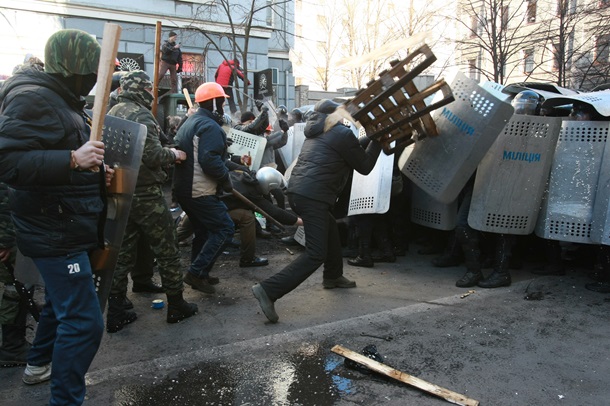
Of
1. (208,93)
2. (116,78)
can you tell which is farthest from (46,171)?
(208,93)

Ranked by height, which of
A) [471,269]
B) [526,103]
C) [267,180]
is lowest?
[471,269]

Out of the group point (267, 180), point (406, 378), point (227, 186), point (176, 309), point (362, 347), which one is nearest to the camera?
point (406, 378)

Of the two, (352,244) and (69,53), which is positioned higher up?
(69,53)

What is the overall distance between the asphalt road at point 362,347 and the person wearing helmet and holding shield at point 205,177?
410mm

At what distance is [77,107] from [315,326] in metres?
2.43

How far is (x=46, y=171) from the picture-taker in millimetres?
2262

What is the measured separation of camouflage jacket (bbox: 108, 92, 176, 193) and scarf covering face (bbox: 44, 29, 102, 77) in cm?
137

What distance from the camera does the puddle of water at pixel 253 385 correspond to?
2.94 meters

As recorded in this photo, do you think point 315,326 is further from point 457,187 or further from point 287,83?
point 287,83

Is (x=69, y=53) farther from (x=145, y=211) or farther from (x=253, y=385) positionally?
(x=253, y=385)

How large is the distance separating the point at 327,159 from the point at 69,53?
238 cm

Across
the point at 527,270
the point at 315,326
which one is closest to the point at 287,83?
the point at 527,270

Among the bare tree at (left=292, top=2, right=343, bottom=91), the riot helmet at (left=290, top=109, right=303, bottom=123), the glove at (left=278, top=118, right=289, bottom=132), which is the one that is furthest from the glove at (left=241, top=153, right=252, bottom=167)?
the bare tree at (left=292, top=2, right=343, bottom=91)

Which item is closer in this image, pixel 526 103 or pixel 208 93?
pixel 208 93
